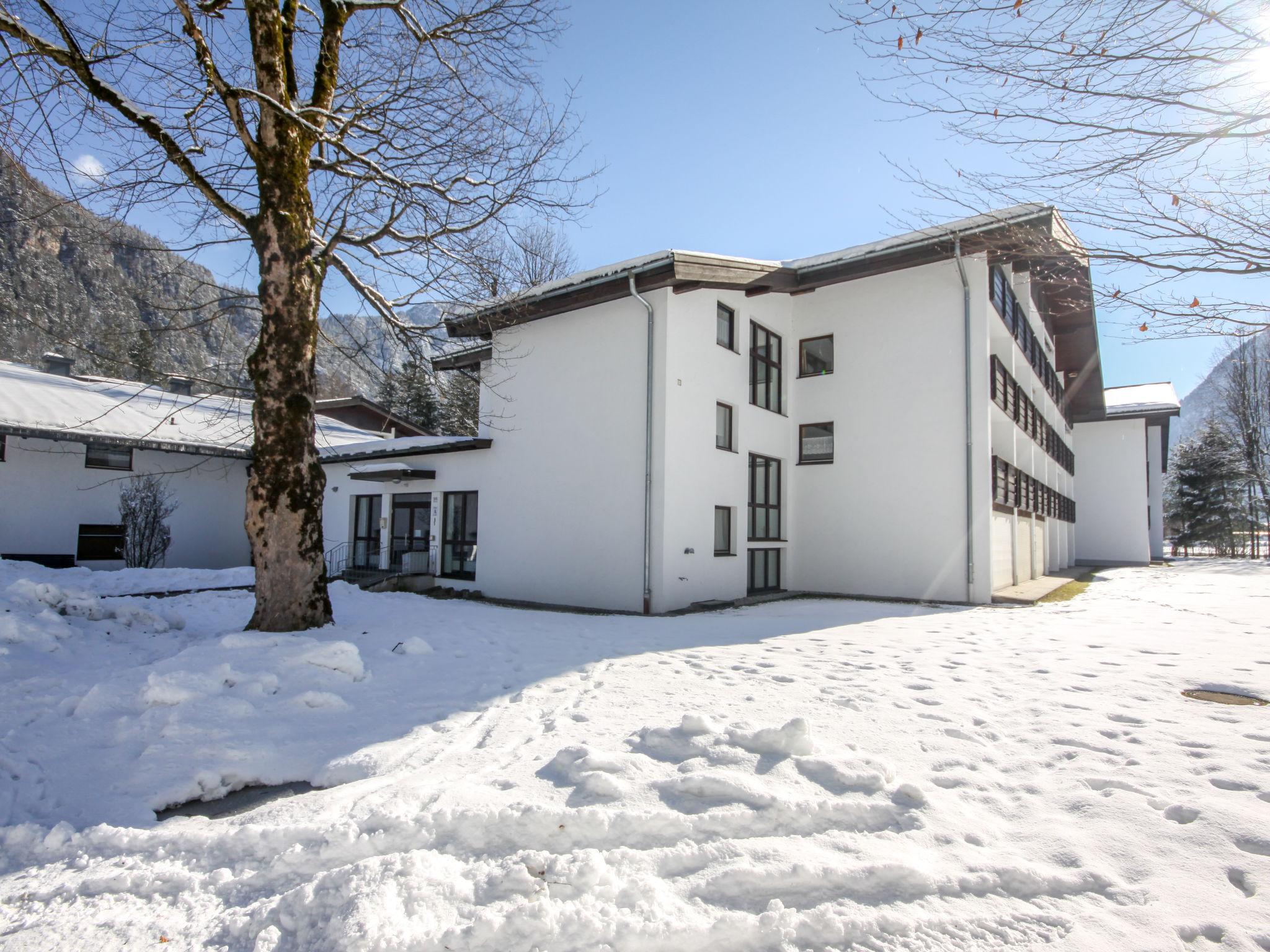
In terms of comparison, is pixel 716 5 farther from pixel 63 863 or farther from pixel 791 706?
pixel 63 863

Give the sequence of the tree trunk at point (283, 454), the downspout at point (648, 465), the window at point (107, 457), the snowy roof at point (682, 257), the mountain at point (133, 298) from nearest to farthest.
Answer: the mountain at point (133, 298) → the tree trunk at point (283, 454) → the snowy roof at point (682, 257) → the downspout at point (648, 465) → the window at point (107, 457)

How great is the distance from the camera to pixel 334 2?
7.23m

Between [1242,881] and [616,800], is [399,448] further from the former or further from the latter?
[1242,881]

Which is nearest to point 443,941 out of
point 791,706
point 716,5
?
point 791,706

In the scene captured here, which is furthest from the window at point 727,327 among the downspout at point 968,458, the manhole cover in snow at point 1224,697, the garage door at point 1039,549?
the garage door at point 1039,549

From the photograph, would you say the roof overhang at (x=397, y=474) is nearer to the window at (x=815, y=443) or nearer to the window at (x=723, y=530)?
the window at (x=723, y=530)

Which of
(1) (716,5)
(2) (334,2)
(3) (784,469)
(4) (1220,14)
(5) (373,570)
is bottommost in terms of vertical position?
(5) (373,570)

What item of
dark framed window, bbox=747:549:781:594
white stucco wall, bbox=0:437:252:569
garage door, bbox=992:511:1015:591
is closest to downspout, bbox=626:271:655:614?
dark framed window, bbox=747:549:781:594

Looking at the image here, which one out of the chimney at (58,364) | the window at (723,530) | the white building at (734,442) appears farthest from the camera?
the chimney at (58,364)

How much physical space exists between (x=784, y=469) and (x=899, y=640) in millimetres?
7438

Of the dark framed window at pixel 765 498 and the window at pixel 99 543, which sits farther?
the window at pixel 99 543

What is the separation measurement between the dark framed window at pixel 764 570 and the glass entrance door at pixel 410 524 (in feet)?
24.5

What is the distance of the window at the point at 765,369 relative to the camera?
14.3 m

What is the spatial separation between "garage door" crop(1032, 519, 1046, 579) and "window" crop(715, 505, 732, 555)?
10085 millimetres
